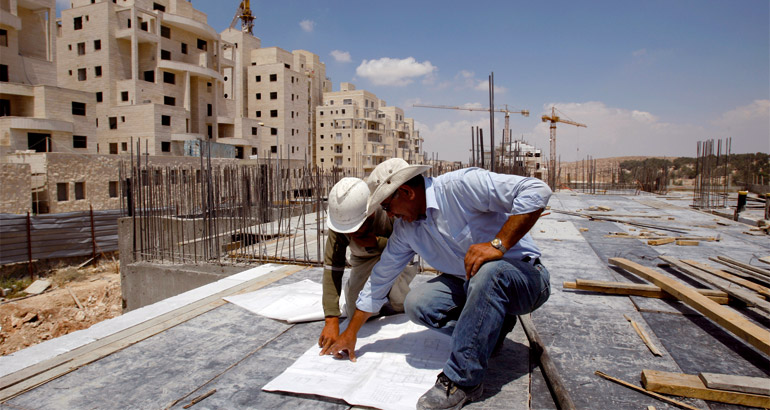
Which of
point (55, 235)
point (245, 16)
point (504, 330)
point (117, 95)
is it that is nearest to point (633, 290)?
point (504, 330)

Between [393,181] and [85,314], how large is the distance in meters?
10.1

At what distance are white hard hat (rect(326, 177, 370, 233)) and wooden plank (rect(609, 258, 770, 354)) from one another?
2043 mm

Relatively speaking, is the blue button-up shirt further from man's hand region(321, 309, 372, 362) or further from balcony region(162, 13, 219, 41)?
balcony region(162, 13, 219, 41)

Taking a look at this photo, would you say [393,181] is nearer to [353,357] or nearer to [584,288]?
[353,357]

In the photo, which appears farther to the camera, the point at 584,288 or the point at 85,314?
A: the point at 85,314

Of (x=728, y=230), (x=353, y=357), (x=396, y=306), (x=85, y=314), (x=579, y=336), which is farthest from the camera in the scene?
(x=85, y=314)

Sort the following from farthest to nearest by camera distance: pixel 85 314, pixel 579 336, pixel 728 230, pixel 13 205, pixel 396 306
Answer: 1. pixel 13 205
2. pixel 85 314
3. pixel 728 230
4. pixel 396 306
5. pixel 579 336

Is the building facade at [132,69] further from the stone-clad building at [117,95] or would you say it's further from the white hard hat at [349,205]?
the white hard hat at [349,205]

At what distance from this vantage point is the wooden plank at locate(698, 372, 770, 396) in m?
1.79

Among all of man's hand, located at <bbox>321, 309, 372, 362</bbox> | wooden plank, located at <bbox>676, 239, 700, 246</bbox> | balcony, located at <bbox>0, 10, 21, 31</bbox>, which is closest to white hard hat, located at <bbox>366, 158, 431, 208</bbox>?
man's hand, located at <bbox>321, 309, 372, 362</bbox>

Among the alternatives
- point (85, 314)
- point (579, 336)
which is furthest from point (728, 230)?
point (85, 314)

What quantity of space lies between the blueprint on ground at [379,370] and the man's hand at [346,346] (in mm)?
34

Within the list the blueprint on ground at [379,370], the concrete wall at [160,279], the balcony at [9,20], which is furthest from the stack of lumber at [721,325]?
the balcony at [9,20]

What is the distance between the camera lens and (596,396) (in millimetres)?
1905
